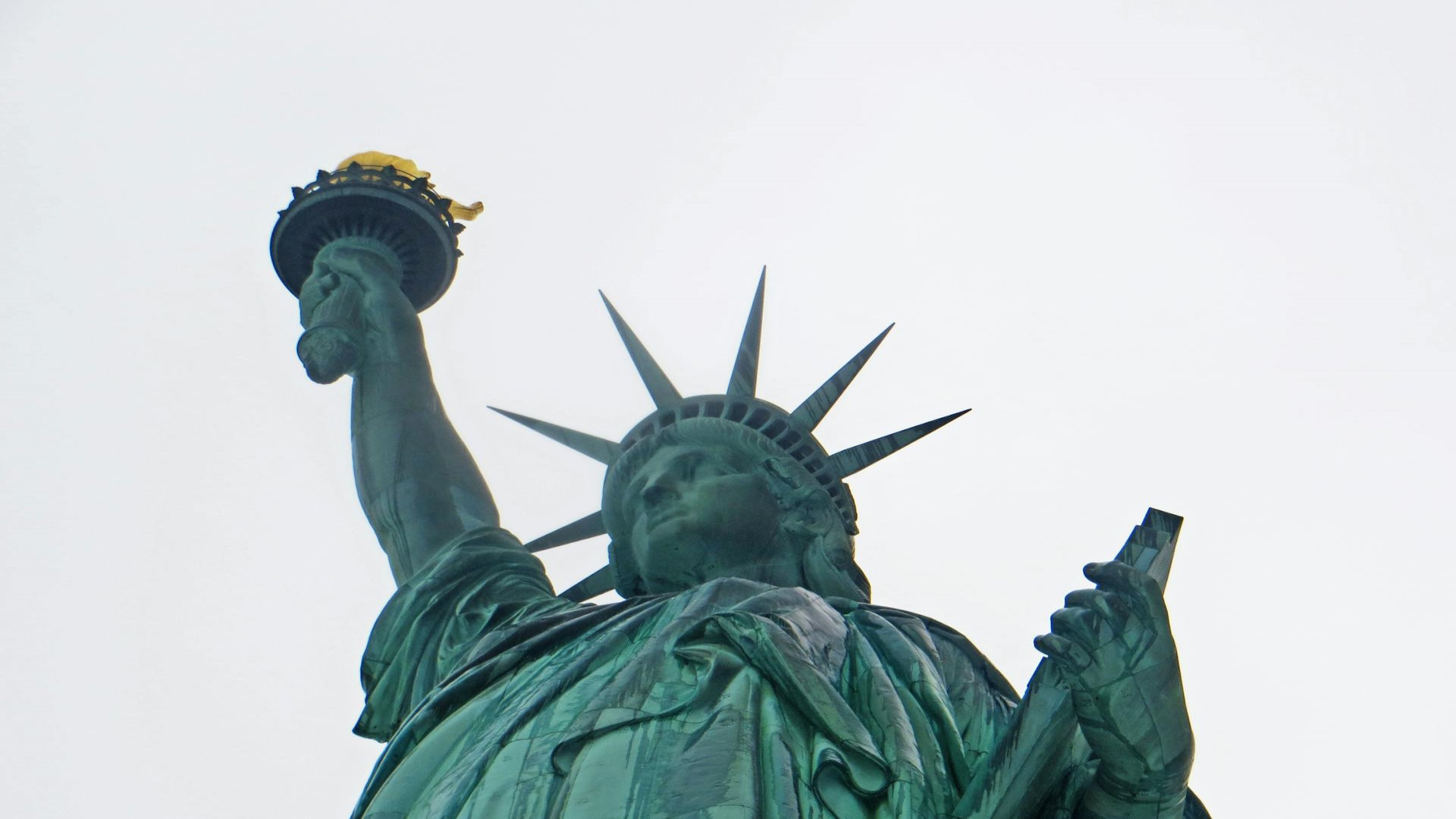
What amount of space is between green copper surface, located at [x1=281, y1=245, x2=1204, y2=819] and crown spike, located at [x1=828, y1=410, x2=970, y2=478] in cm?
1

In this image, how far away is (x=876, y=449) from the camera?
1218cm

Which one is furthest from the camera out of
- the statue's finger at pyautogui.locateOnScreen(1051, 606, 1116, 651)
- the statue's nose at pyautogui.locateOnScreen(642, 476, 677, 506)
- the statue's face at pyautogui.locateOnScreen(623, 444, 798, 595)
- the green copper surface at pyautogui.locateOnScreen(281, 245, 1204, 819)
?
the statue's nose at pyautogui.locateOnScreen(642, 476, 677, 506)

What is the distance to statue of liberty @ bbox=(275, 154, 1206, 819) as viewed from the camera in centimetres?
848

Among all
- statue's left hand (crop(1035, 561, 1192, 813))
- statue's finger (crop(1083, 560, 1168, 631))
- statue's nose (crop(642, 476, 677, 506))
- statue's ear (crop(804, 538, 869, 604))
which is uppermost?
statue's nose (crop(642, 476, 677, 506))

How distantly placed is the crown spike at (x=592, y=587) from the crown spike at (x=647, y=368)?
83 centimetres

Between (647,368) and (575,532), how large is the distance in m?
0.84

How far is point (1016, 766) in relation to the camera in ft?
28.1

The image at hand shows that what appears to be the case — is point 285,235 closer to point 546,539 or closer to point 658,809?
point 546,539

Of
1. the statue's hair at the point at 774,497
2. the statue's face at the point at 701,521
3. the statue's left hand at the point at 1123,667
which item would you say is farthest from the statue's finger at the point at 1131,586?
the statue's hair at the point at 774,497

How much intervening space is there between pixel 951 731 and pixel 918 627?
3.51 feet

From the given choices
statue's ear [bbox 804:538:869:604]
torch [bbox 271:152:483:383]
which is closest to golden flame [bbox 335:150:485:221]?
torch [bbox 271:152:483:383]

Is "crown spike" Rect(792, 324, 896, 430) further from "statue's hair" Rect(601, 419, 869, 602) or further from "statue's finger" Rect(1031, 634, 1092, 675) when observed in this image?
"statue's finger" Rect(1031, 634, 1092, 675)

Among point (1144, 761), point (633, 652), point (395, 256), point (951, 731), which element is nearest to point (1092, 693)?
point (1144, 761)

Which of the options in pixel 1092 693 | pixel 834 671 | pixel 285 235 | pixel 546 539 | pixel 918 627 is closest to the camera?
pixel 1092 693
